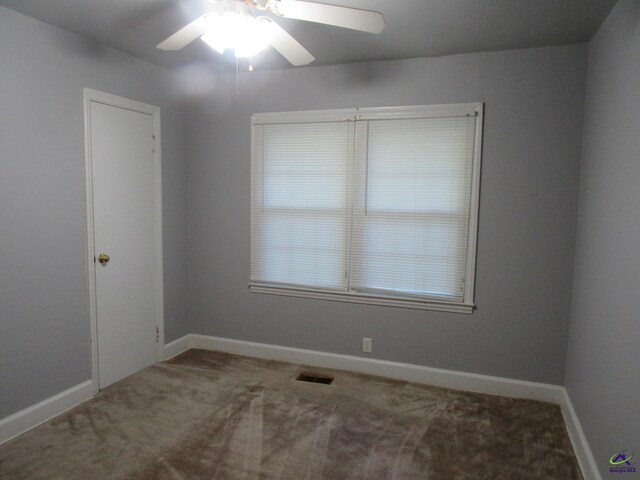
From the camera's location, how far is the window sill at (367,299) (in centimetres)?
313

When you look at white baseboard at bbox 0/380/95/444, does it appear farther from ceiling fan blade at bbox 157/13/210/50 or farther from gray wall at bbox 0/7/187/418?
ceiling fan blade at bbox 157/13/210/50

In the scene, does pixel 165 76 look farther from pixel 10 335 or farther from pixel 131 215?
pixel 10 335

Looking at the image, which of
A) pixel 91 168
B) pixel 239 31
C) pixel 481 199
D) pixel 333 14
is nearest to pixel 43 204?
pixel 91 168

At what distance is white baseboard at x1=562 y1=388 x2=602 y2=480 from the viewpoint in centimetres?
207

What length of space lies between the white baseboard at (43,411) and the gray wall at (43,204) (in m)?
0.04

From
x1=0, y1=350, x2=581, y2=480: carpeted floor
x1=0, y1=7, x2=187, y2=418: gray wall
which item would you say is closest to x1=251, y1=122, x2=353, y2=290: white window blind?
x1=0, y1=350, x2=581, y2=480: carpeted floor

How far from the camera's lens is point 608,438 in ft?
6.27

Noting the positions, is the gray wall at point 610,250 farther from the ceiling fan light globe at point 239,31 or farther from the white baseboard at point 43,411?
the white baseboard at point 43,411

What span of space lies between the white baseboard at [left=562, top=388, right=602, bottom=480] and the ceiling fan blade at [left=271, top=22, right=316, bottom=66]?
8.36ft

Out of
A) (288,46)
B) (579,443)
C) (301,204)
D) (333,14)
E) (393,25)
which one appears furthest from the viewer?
(301,204)

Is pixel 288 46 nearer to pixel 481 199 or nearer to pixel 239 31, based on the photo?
pixel 239 31

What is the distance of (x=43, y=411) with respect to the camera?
2.58 metres

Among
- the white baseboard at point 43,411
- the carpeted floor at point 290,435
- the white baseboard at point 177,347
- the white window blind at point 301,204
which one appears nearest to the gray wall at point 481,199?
the white window blind at point 301,204

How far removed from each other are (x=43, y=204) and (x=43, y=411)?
1.30 m
